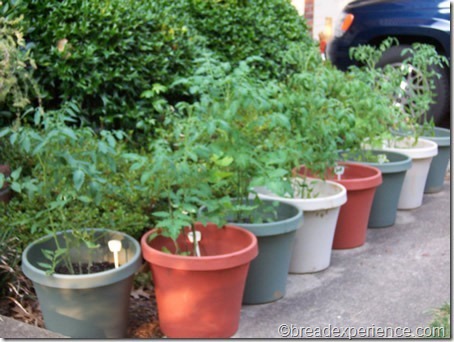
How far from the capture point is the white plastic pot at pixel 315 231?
4.05m

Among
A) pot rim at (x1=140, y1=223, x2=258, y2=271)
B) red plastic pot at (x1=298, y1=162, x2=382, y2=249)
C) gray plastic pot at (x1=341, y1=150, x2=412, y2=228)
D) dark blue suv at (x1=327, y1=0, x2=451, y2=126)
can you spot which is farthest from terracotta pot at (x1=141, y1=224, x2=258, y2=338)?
Answer: dark blue suv at (x1=327, y1=0, x2=451, y2=126)

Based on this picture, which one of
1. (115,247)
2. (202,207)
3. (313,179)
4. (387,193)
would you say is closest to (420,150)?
(387,193)

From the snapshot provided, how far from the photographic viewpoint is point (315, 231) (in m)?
4.13

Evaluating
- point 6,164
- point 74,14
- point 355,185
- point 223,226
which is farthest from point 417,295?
point 74,14

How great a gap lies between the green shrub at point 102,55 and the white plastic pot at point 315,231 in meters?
1.22

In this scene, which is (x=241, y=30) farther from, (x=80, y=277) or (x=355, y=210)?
(x=80, y=277)

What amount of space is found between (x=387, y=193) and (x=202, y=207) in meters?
1.88

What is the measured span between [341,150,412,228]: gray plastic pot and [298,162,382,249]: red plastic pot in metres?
0.26

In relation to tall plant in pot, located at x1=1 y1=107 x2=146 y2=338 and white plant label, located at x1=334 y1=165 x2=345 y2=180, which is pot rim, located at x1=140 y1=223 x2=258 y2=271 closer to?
tall plant in pot, located at x1=1 y1=107 x2=146 y2=338

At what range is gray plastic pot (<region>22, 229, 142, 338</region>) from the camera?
3.04m

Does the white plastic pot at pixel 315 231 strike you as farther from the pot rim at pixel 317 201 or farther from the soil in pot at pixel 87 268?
the soil in pot at pixel 87 268

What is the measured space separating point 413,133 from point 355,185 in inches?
61.5

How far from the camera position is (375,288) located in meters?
3.98

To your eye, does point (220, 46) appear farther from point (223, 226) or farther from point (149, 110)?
point (223, 226)
